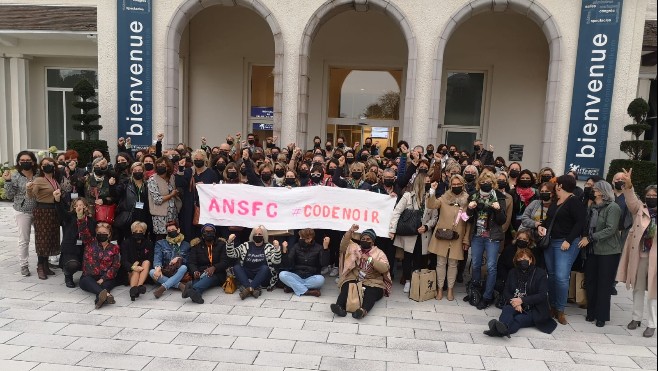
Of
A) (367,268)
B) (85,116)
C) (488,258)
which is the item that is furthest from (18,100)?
(488,258)

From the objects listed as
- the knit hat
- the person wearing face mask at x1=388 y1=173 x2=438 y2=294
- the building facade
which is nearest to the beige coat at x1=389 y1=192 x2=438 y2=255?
the person wearing face mask at x1=388 y1=173 x2=438 y2=294

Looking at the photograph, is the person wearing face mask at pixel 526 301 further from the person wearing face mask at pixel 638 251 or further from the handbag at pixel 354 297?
the handbag at pixel 354 297

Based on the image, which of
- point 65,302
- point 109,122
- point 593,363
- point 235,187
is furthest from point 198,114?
point 593,363

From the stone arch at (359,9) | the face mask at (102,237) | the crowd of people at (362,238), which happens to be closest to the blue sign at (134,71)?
the stone arch at (359,9)

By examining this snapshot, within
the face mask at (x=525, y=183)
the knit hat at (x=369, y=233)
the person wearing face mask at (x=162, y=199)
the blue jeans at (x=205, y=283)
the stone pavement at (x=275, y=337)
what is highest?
the face mask at (x=525, y=183)

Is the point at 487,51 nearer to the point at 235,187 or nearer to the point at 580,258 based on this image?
the point at 580,258

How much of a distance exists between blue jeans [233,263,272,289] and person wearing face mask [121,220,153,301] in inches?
54.2

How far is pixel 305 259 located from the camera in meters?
7.32

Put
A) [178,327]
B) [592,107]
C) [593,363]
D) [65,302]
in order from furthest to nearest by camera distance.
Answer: [592,107], [65,302], [178,327], [593,363]

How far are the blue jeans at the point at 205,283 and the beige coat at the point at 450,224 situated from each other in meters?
3.44

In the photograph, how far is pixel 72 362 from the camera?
484 cm

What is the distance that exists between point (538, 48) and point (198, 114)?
42.9 feet

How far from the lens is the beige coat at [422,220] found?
7352 millimetres

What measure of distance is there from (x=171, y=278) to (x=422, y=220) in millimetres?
4068
